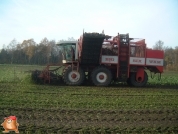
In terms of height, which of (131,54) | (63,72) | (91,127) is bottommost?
(91,127)

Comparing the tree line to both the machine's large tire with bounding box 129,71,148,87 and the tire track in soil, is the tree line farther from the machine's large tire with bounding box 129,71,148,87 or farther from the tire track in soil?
the tire track in soil

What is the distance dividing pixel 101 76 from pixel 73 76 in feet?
5.78

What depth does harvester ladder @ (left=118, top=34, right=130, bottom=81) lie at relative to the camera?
13641 mm

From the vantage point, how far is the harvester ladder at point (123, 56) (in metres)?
13.6

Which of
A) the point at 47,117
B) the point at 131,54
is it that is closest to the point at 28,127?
the point at 47,117

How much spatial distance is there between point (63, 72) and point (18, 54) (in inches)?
1450

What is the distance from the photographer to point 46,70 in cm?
1322

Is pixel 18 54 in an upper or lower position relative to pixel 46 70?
upper

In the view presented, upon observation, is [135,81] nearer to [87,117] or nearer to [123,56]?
[123,56]

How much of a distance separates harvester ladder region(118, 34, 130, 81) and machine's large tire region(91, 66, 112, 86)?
803 mm

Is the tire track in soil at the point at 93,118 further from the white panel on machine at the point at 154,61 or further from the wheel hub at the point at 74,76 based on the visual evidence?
the white panel on machine at the point at 154,61

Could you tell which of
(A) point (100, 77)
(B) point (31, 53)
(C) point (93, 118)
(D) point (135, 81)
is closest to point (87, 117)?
(C) point (93, 118)

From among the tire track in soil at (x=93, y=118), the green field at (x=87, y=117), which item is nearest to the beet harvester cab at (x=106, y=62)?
the green field at (x=87, y=117)

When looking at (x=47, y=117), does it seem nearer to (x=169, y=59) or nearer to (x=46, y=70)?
(x=46, y=70)
